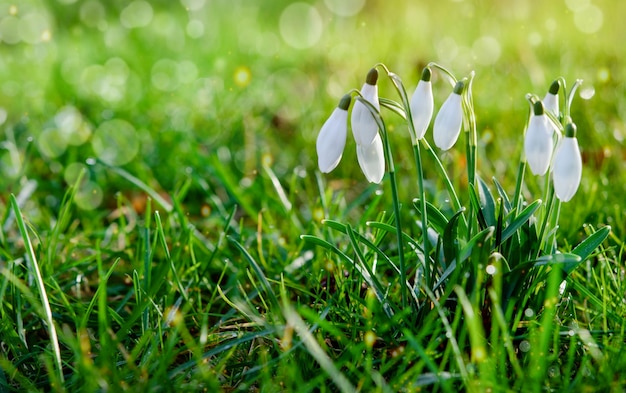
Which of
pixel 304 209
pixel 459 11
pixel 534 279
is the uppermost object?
pixel 459 11

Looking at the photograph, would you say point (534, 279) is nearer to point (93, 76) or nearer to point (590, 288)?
point (590, 288)

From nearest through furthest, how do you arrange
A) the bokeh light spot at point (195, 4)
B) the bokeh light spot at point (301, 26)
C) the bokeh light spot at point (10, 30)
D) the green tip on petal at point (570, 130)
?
the green tip on petal at point (570, 130) → the bokeh light spot at point (10, 30) → the bokeh light spot at point (301, 26) → the bokeh light spot at point (195, 4)

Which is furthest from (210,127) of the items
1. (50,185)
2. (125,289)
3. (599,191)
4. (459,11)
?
(459,11)

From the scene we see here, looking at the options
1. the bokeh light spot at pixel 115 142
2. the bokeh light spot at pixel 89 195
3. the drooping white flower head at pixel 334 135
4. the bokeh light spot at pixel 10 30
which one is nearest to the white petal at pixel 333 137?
the drooping white flower head at pixel 334 135

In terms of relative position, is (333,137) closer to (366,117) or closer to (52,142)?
(366,117)

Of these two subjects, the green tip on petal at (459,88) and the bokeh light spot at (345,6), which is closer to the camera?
the green tip on petal at (459,88)

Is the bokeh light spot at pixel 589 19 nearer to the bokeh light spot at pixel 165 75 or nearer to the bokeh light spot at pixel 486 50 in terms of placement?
the bokeh light spot at pixel 486 50

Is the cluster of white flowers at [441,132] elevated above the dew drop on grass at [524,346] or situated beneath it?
elevated above

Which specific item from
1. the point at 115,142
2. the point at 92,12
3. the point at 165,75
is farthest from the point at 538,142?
the point at 92,12
